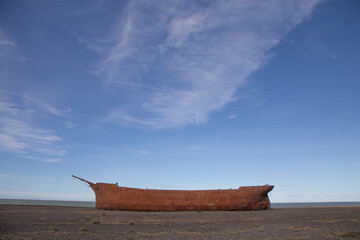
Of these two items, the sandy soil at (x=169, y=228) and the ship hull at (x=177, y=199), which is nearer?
the sandy soil at (x=169, y=228)

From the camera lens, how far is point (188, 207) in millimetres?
29484

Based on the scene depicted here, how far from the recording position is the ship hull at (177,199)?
95.6 feet

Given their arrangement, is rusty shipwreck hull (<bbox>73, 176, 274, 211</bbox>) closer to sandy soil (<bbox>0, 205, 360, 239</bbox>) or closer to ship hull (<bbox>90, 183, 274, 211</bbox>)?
ship hull (<bbox>90, 183, 274, 211</bbox>)

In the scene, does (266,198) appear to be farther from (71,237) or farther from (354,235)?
(71,237)

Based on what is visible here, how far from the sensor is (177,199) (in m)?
29.7

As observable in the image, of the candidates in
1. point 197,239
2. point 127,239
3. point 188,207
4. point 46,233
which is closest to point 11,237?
point 46,233

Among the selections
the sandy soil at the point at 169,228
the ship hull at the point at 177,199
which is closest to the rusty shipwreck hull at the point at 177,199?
the ship hull at the point at 177,199

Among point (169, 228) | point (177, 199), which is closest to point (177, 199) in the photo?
point (177, 199)

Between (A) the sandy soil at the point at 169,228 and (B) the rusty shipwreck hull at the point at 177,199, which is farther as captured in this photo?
(B) the rusty shipwreck hull at the point at 177,199

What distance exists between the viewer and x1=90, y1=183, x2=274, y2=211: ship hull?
95.6 ft

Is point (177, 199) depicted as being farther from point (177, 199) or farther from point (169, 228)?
point (169, 228)

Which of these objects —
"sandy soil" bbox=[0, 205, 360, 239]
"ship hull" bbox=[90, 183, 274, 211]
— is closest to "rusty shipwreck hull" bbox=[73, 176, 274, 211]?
"ship hull" bbox=[90, 183, 274, 211]

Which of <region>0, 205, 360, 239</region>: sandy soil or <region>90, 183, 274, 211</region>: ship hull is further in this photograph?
<region>90, 183, 274, 211</region>: ship hull

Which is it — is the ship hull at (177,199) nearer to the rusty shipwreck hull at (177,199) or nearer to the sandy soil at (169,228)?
the rusty shipwreck hull at (177,199)
